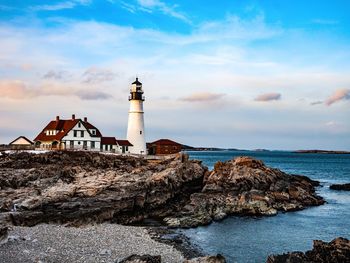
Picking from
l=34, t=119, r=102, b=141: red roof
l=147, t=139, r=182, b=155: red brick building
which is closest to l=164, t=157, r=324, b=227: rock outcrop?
l=34, t=119, r=102, b=141: red roof

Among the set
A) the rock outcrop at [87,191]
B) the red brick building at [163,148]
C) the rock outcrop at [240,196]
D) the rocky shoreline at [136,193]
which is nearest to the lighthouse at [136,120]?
the red brick building at [163,148]

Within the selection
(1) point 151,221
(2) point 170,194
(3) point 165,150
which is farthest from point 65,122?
(1) point 151,221

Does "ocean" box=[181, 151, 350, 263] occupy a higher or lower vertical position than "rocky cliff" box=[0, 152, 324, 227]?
lower

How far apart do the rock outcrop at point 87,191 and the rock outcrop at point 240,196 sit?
1989 mm

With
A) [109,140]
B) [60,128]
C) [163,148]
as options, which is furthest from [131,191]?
[163,148]

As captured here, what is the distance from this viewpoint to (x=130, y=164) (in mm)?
44688

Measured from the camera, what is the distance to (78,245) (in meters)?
21.2

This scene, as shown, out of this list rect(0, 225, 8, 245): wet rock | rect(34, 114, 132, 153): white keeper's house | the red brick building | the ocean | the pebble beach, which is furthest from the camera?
the red brick building

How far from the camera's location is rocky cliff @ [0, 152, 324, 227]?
27359 millimetres

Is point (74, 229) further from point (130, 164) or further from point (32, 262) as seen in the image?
point (130, 164)

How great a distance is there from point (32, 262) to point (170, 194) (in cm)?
1818

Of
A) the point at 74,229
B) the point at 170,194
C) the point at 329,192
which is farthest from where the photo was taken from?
the point at 329,192

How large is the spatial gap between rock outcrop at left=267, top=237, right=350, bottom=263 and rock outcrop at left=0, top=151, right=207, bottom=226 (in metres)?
15.6

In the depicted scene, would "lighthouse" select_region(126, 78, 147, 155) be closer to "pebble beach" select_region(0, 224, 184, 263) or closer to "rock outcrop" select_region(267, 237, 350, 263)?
"pebble beach" select_region(0, 224, 184, 263)
